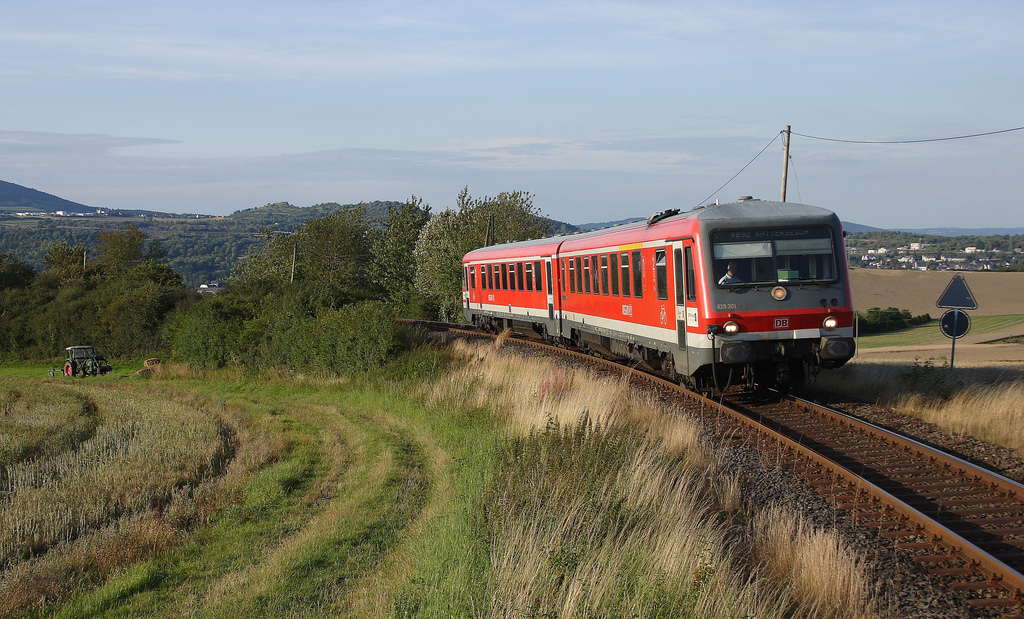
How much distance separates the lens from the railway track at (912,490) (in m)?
6.04

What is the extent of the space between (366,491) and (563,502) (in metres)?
4.40

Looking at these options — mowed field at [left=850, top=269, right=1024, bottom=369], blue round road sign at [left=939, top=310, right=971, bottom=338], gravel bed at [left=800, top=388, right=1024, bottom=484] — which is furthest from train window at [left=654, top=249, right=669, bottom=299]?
mowed field at [left=850, top=269, right=1024, bottom=369]

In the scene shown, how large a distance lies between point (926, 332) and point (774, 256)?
48.0 metres

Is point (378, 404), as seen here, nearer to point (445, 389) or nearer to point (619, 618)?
point (445, 389)

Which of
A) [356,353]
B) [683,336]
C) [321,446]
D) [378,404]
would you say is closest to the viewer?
[683,336]

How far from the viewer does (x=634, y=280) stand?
15.4m

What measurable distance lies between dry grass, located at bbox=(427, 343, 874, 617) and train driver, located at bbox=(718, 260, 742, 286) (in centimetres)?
272

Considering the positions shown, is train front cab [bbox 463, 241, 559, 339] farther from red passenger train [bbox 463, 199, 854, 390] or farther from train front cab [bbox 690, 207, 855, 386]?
train front cab [bbox 690, 207, 855, 386]

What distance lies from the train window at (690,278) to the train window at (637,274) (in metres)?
2.41

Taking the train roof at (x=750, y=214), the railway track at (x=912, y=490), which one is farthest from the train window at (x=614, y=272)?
the railway track at (x=912, y=490)

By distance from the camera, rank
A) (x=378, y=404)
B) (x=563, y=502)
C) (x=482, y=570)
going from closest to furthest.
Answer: (x=482, y=570), (x=563, y=502), (x=378, y=404)

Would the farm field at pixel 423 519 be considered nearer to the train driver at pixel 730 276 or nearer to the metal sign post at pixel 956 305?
the train driver at pixel 730 276

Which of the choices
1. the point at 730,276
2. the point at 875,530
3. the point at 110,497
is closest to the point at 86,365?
the point at 110,497

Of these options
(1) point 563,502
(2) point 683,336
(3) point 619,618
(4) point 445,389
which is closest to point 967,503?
(1) point 563,502
